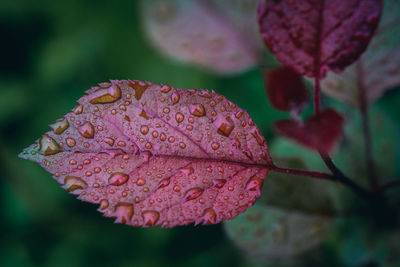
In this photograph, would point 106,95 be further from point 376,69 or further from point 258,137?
point 376,69

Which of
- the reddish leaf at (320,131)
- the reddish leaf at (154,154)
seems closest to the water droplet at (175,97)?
the reddish leaf at (154,154)

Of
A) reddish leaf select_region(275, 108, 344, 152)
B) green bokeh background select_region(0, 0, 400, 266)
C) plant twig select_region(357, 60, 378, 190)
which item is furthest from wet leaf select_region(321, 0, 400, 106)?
green bokeh background select_region(0, 0, 400, 266)

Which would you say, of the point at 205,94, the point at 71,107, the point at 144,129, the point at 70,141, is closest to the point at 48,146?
the point at 70,141

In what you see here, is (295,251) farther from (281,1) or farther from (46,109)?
(46,109)

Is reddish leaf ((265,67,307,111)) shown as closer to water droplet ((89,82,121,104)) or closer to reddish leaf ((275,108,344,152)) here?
reddish leaf ((275,108,344,152))

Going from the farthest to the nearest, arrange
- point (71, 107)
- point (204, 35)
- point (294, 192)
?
1. point (71, 107)
2. point (204, 35)
3. point (294, 192)

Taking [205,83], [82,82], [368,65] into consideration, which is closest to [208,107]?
[368,65]
